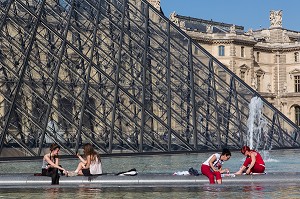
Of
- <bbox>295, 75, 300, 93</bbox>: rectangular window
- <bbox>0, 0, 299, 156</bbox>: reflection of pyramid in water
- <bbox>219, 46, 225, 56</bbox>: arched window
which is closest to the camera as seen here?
<bbox>0, 0, 299, 156</bbox>: reflection of pyramid in water

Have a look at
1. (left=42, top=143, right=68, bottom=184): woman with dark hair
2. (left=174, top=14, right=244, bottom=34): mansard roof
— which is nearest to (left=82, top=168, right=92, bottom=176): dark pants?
(left=42, top=143, right=68, bottom=184): woman with dark hair

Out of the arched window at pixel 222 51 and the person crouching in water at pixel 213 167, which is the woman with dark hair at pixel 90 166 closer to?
Answer: the person crouching in water at pixel 213 167

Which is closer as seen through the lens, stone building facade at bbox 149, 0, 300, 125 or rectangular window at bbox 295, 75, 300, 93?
stone building facade at bbox 149, 0, 300, 125

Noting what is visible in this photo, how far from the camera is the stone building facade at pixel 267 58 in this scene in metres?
71.3

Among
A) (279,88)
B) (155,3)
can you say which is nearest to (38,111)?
(155,3)

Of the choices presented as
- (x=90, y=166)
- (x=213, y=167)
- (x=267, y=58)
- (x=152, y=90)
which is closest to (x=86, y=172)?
(x=90, y=166)

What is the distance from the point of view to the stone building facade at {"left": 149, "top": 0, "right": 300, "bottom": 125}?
71312 mm

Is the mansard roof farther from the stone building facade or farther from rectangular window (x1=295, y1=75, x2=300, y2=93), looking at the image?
rectangular window (x1=295, y1=75, x2=300, y2=93)

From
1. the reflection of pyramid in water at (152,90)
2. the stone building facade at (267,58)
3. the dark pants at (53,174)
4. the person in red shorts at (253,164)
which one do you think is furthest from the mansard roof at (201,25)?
the dark pants at (53,174)

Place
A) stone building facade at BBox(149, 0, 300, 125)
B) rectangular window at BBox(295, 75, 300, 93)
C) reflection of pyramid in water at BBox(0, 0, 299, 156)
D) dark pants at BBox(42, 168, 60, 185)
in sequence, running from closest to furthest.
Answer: dark pants at BBox(42, 168, 60, 185), reflection of pyramid in water at BBox(0, 0, 299, 156), stone building facade at BBox(149, 0, 300, 125), rectangular window at BBox(295, 75, 300, 93)

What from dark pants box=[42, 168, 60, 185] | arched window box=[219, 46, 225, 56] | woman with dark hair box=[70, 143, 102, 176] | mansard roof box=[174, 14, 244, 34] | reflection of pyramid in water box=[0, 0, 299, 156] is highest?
mansard roof box=[174, 14, 244, 34]

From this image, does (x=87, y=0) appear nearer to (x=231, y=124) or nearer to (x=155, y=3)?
(x=231, y=124)

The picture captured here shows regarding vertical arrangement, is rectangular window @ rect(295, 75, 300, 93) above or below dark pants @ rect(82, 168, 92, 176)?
above

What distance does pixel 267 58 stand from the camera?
7688 cm
